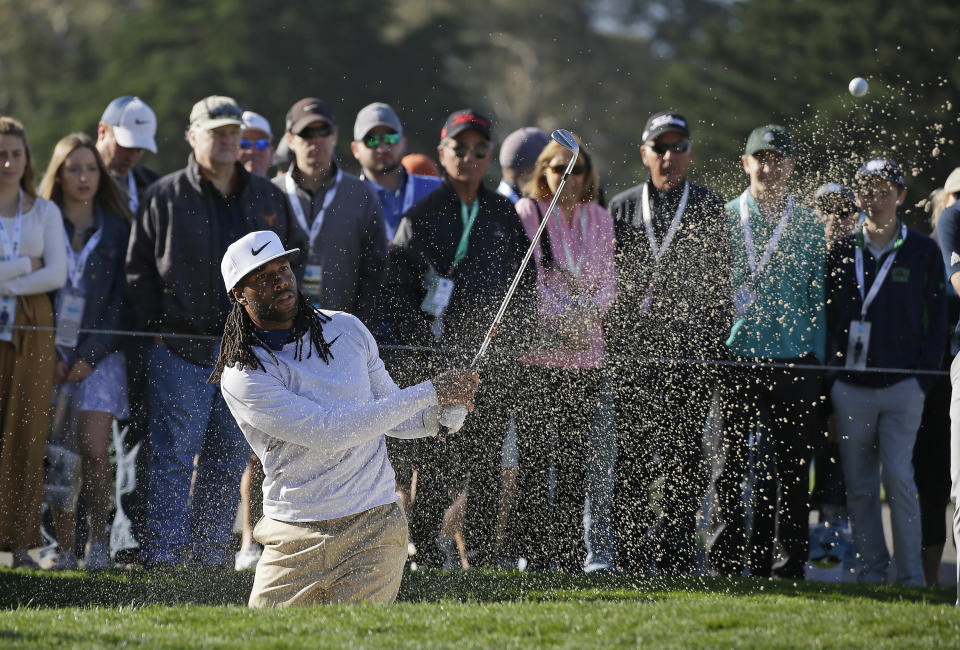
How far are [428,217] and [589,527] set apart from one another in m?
2.32

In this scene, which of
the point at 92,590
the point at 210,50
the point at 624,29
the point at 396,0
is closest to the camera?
the point at 92,590

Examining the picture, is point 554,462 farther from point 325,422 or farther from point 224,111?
point 224,111

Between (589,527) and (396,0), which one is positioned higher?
(396,0)

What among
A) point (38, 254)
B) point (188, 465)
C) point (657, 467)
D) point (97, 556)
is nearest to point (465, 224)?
point (657, 467)

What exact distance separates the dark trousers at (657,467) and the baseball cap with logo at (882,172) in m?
1.84

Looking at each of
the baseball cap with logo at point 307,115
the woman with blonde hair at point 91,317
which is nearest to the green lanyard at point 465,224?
the baseball cap with logo at point 307,115

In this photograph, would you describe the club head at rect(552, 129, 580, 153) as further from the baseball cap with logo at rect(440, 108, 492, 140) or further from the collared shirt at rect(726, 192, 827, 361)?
the baseball cap with logo at rect(440, 108, 492, 140)

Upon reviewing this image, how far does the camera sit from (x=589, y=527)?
9172 millimetres

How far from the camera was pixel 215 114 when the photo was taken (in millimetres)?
9500

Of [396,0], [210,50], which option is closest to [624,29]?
[396,0]

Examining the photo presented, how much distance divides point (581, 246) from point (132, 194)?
129 inches

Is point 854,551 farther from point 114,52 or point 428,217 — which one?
point 114,52

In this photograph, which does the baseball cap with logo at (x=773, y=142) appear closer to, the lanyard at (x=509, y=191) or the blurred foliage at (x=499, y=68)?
the lanyard at (x=509, y=191)

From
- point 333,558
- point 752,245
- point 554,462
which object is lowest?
point 333,558
